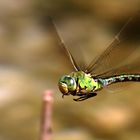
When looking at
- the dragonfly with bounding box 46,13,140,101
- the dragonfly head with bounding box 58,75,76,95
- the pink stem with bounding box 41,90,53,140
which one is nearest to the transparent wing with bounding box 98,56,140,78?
the dragonfly with bounding box 46,13,140,101

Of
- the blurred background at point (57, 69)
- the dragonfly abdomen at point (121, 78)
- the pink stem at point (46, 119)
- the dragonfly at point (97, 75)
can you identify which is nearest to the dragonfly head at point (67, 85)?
the dragonfly at point (97, 75)

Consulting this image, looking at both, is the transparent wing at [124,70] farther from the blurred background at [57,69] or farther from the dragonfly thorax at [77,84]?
the blurred background at [57,69]

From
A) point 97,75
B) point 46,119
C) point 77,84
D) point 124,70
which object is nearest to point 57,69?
point 124,70

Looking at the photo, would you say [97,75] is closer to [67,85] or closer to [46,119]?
[67,85]

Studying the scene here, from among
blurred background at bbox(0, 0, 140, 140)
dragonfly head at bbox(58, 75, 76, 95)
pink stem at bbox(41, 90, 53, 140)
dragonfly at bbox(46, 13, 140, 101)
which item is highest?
blurred background at bbox(0, 0, 140, 140)

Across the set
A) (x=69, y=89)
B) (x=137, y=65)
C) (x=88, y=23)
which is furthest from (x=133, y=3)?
(x=69, y=89)

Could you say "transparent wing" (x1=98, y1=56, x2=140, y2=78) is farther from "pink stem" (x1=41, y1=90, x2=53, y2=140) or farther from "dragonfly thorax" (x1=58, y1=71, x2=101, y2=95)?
"pink stem" (x1=41, y1=90, x2=53, y2=140)

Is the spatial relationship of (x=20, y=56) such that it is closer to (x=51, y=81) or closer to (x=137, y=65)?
(x=51, y=81)
